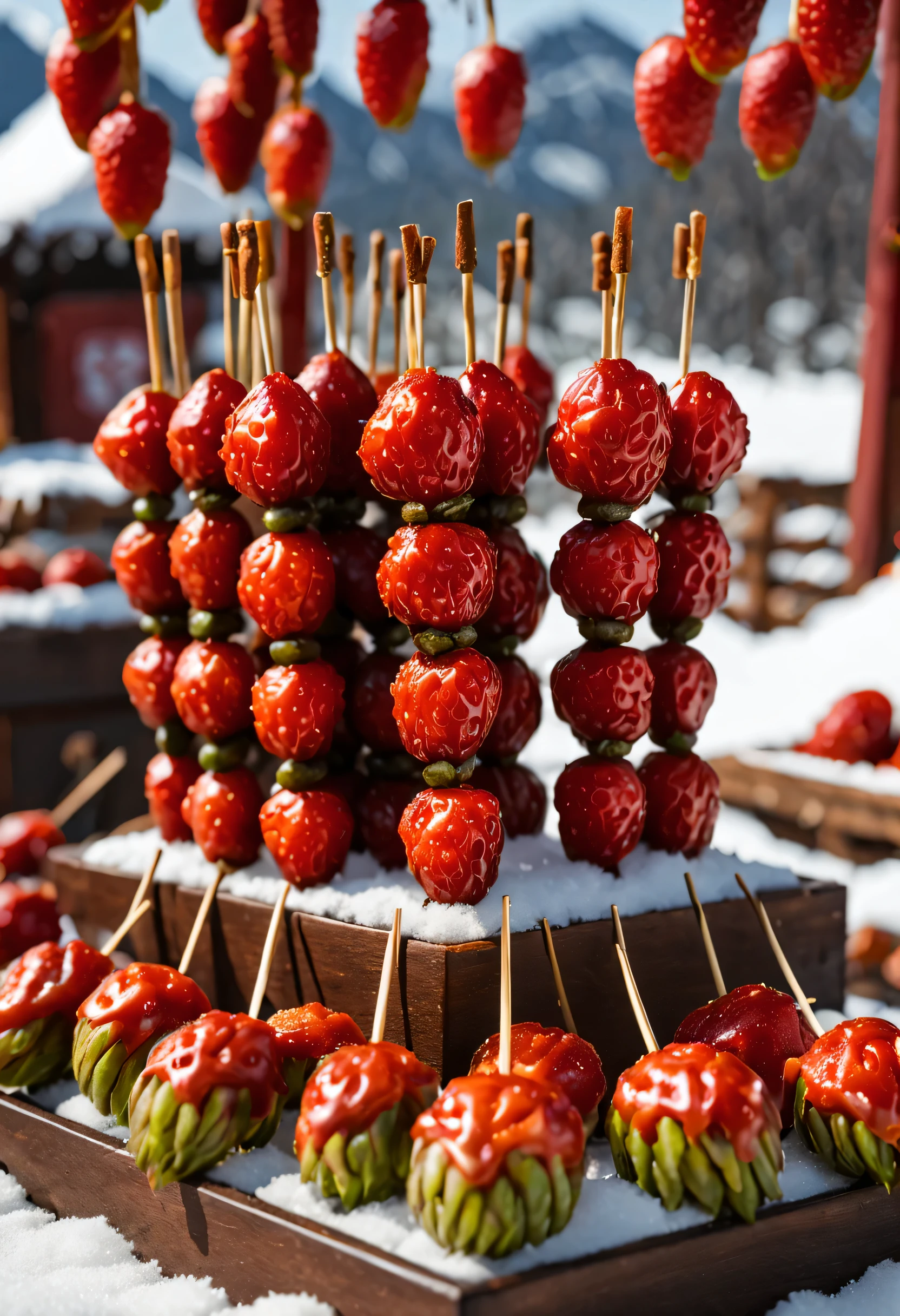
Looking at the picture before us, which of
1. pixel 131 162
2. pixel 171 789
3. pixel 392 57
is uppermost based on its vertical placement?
pixel 392 57

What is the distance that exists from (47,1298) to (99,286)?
4.73 metres

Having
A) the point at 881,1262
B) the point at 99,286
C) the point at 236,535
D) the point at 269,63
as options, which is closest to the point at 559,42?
the point at 99,286

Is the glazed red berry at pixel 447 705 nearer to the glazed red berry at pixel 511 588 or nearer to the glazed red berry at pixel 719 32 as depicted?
the glazed red berry at pixel 511 588

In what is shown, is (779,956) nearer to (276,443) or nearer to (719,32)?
(276,443)

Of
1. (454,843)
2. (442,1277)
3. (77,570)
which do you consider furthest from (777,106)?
(77,570)

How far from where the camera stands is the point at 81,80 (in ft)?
4.01

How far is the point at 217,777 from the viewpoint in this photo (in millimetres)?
1088

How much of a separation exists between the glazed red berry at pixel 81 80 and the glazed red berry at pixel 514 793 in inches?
28.9

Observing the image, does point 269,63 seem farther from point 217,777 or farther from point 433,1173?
point 433,1173

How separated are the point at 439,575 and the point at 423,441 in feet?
0.30

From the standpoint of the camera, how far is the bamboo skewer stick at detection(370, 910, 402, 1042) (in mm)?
819

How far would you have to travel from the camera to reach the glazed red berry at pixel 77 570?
7.29 feet

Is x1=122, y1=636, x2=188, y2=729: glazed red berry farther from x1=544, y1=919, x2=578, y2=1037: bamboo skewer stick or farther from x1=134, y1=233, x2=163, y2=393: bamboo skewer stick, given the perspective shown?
x1=544, y1=919, x2=578, y2=1037: bamboo skewer stick

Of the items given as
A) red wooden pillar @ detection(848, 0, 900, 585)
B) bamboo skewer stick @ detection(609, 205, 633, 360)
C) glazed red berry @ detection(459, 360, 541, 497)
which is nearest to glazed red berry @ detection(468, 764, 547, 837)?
glazed red berry @ detection(459, 360, 541, 497)
